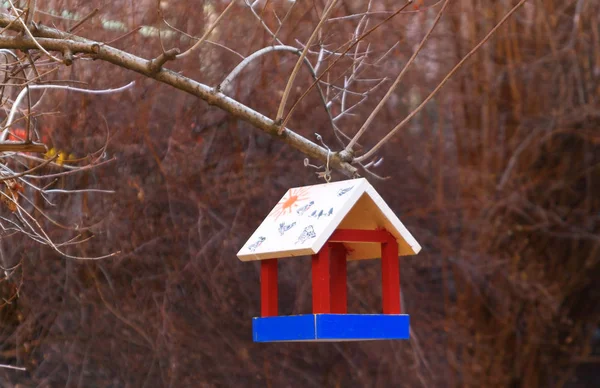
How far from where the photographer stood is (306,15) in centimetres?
396

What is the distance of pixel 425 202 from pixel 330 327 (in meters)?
2.34

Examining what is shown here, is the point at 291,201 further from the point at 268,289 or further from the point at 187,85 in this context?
the point at 187,85

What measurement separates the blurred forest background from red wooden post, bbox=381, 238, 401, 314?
2.06 metres

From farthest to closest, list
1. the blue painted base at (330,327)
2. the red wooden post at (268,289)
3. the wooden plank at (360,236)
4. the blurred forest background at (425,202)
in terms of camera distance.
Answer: the blurred forest background at (425,202) < the red wooden post at (268,289) < the wooden plank at (360,236) < the blue painted base at (330,327)

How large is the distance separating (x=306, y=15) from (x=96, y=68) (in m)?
1.37

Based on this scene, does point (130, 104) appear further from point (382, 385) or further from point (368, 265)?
point (382, 385)

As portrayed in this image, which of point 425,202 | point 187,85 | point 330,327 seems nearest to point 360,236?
point 330,327

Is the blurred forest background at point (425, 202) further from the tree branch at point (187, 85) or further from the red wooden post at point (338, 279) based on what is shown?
the tree branch at point (187, 85)

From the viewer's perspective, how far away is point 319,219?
1.61 m

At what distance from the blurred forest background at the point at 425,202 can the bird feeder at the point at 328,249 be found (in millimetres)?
2015

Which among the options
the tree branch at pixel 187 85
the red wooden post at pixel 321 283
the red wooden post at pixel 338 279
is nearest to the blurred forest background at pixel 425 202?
the red wooden post at pixel 338 279

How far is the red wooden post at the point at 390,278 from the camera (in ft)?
A: 5.79

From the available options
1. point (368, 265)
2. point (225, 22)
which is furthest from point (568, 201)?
point (225, 22)

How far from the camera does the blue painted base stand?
1.57m
